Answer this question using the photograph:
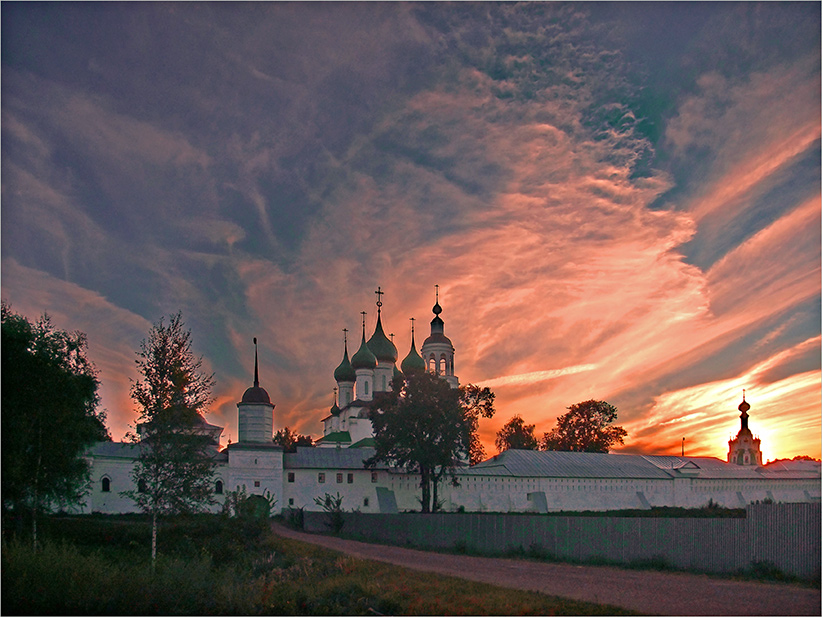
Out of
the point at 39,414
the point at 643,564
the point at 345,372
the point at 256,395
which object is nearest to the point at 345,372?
the point at 345,372

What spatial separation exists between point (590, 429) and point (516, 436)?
12.7 metres

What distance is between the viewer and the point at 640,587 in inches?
650

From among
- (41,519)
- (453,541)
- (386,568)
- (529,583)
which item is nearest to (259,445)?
(41,519)

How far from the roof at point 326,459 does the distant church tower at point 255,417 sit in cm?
216

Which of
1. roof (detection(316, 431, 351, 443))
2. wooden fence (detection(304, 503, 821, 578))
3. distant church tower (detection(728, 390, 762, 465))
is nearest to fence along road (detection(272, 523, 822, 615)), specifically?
wooden fence (detection(304, 503, 821, 578))

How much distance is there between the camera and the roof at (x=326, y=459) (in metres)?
48.6

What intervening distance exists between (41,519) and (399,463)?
19.6 metres

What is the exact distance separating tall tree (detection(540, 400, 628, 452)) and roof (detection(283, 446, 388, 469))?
100 ft

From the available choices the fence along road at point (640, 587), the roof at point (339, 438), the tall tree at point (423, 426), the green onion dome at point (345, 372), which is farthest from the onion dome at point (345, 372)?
the fence along road at point (640, 587)

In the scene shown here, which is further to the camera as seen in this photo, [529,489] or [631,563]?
[529,489]

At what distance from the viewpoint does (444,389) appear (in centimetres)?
4322

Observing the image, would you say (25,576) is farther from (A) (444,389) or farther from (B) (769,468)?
(B) (769,468)

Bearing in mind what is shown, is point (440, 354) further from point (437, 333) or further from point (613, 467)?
point (613, 467)

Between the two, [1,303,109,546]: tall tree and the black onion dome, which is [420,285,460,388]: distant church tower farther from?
[1,303,109,546]: tall tree
